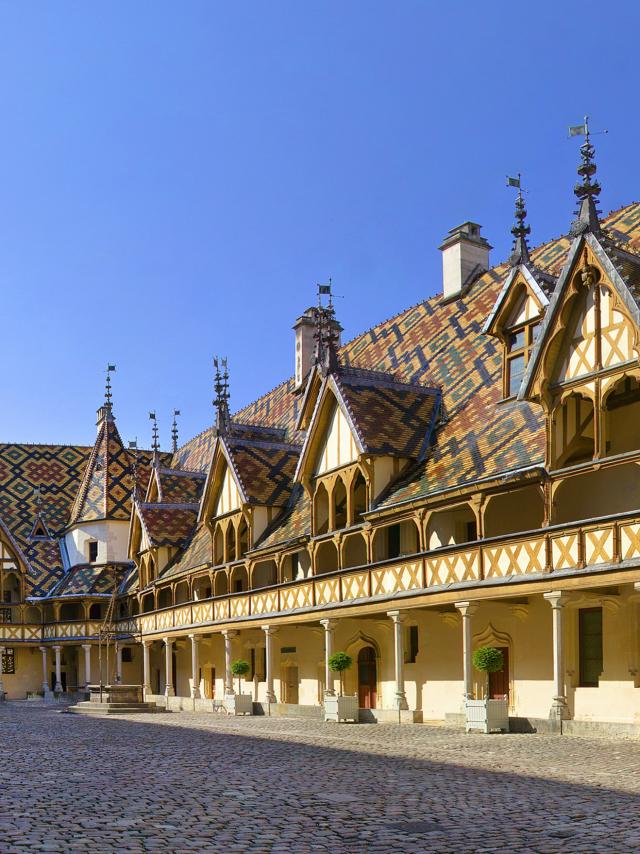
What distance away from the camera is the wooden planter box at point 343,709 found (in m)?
26.5

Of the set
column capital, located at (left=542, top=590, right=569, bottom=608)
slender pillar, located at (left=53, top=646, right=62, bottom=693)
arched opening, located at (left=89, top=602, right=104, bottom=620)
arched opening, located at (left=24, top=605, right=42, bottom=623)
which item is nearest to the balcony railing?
column capital, located at (left=542, top=590, right=569, bottom=608)

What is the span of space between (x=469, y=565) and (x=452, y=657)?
411 centimetres

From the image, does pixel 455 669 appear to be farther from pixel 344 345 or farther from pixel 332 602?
pixel 344 345

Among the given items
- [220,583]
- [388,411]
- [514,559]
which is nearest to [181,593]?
[220,583]

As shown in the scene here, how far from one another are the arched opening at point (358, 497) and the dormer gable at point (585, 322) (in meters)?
7.69

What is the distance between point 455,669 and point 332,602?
397cm

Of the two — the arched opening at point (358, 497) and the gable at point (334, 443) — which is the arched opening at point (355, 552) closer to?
the arched opening at point (358, 497)

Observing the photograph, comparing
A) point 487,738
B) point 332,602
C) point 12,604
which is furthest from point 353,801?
point 12,604

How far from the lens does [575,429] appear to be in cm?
2236

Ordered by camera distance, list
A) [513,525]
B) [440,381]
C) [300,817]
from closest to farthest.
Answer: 1. [300,817]
2. [513,525]
3. [440,381]

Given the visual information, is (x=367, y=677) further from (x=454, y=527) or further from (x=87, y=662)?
(x=87, y=662)

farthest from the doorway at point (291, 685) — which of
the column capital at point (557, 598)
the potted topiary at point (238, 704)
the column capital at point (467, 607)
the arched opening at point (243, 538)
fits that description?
the column capital at point (557, 598)

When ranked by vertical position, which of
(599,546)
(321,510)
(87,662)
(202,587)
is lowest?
(87,662)

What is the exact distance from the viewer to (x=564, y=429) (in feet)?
72.7
